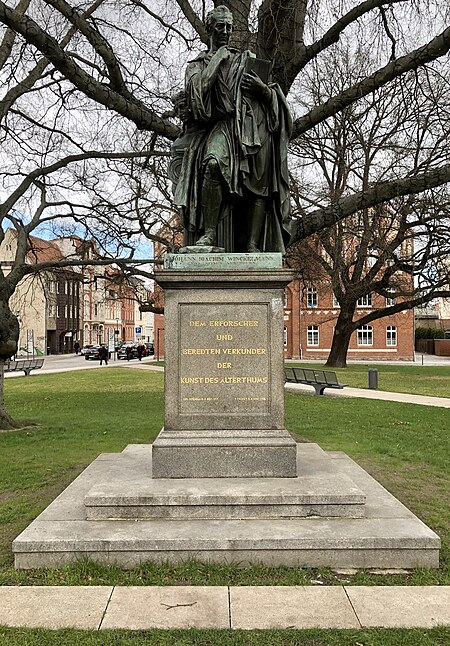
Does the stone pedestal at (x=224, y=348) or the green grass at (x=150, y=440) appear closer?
the green grass at (x=150, y=440)

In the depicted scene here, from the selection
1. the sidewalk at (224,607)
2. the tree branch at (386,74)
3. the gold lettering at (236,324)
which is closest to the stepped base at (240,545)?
the sidewalk at (224,607)

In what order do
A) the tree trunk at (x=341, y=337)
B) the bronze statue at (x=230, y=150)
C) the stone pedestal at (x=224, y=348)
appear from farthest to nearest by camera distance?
the tree trunk at (x=341, y=337) → the bronze statue at (x=230, y=150) → the stone pedestal at (x=224, y=348)

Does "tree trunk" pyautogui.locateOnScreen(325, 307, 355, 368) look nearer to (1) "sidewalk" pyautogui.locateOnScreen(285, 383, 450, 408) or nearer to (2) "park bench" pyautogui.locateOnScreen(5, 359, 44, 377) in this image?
(1) "sidewalk" pyautogui.locateOnScreen(285, 383, 450, 408)

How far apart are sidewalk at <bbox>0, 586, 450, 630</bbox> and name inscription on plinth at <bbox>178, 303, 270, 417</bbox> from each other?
2089 mm

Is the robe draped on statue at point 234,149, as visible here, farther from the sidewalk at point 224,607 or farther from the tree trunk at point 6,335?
the tree trunk at point 6,335

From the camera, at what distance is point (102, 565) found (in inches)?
175

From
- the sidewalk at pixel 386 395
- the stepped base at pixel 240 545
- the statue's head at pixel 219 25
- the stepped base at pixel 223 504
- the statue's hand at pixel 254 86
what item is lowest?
the sidewalk at pixel 386 395

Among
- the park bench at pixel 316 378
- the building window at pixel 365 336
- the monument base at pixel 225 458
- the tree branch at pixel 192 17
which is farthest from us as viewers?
the building window at pixel 365 336

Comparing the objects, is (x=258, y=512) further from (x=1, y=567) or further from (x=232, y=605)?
(x=1, y=567)

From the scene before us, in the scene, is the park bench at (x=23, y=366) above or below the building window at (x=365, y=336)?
below

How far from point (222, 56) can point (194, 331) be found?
Answer: 279 cm

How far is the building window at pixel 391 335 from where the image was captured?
5375 cm

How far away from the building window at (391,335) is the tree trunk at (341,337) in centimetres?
1770

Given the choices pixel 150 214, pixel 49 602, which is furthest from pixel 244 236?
pixel 150 214
